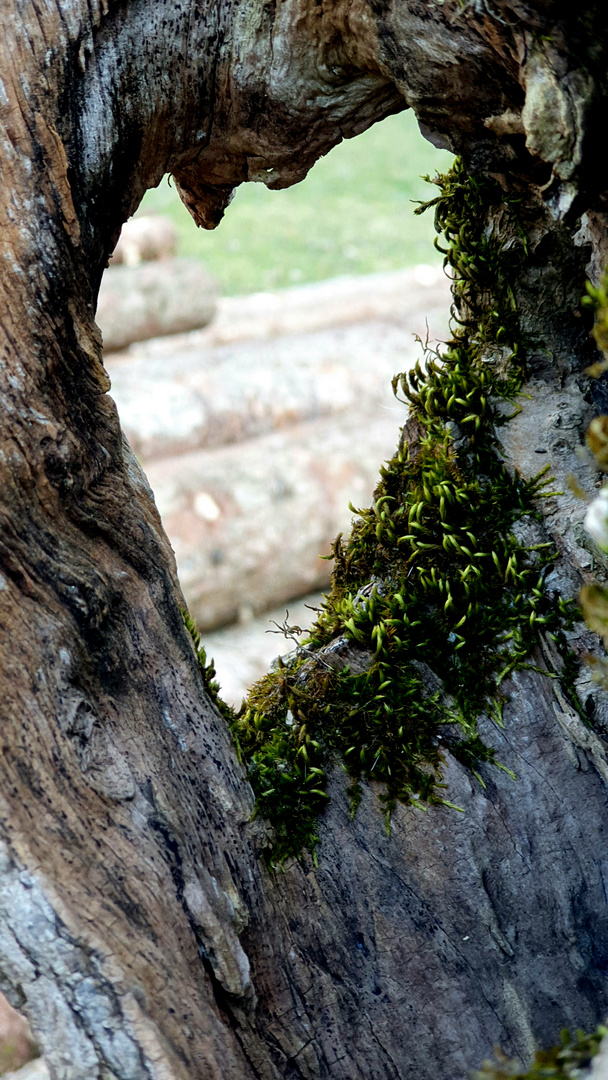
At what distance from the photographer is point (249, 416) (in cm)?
679

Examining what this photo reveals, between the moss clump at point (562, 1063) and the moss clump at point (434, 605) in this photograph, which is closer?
the moss clump at point (562, 1063)

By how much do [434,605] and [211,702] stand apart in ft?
1.89

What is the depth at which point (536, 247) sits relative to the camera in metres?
2.02

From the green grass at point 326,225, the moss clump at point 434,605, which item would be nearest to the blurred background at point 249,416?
the moss clump at point 434,605

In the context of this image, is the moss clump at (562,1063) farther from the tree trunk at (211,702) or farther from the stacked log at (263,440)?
the stacked log at (263,440)

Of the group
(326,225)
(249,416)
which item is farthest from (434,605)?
(326,225)

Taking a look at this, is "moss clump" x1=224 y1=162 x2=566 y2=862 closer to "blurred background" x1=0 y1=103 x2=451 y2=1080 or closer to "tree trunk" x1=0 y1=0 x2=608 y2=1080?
"tree trunk" x1=0 y1=0 x2=608 y2=1080

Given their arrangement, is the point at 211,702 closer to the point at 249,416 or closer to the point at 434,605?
the point at 434,605

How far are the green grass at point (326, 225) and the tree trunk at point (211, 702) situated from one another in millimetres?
10540

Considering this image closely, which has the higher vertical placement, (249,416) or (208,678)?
(249,416)

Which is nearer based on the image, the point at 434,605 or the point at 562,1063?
the point at 562,1063

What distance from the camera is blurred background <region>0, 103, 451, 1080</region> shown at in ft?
18.9

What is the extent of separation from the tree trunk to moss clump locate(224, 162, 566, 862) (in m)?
0.05

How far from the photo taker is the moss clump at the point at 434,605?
6.47 ft
